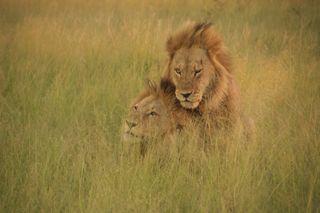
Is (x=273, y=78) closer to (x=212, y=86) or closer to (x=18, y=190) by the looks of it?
(x=212, y=86)

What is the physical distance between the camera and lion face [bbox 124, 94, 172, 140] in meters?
3.25

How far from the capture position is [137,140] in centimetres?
328

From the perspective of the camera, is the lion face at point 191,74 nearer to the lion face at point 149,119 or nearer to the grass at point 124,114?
the lion face at point 149,119

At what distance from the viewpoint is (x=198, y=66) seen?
340 cm

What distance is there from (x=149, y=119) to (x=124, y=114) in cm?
88

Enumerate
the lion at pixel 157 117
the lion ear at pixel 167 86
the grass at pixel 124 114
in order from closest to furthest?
the grass at pixel 124 114 → the lion at pixel 157 117 → the lion ear at pixel 167 86

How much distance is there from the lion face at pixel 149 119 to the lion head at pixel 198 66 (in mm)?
128

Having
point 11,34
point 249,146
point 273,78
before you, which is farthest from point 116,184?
point 11,34

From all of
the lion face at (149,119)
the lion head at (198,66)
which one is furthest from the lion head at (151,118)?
the lion head at (198,66)

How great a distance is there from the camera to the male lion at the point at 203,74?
11.0ft

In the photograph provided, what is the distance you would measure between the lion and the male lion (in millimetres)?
60

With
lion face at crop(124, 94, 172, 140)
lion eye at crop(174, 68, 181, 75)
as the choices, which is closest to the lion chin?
lion face at crop(124, 94, 172, 140)

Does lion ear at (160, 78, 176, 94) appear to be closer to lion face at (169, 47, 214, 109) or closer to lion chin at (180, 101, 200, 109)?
lion face at (169, 47, 214, 109)

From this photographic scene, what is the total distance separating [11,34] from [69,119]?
74.1 inches
